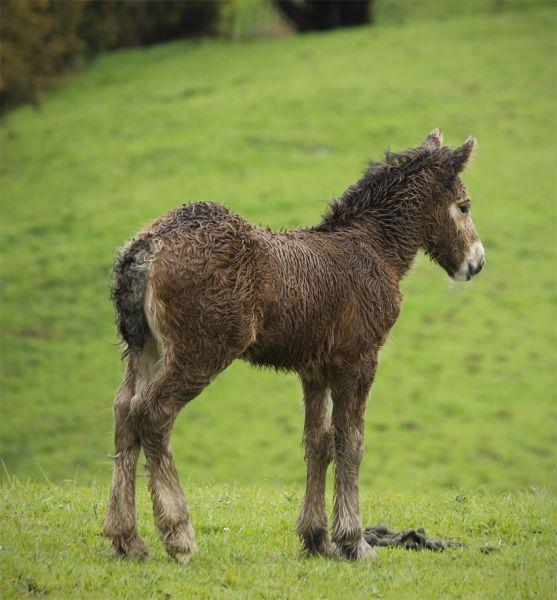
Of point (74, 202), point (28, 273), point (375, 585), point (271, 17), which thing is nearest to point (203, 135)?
point (74, 202)

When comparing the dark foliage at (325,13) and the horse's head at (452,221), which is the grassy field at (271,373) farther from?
the dark foliage at (325,13)

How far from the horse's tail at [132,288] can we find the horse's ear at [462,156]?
2.97 meters

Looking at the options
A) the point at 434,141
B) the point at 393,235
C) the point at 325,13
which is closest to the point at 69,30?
the point at 325,13

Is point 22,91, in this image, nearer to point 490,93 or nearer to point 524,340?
point 490,93

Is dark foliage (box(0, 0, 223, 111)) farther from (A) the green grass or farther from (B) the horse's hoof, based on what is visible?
(B) the horse's hoof

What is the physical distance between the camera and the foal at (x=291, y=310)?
6.95 metres

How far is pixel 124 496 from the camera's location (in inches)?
276

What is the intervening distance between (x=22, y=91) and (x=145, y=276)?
30.5 meters

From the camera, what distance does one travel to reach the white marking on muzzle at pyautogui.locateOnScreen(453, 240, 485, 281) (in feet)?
28.7

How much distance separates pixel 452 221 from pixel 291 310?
6.63 ft

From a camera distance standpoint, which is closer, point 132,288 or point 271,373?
point 132,288

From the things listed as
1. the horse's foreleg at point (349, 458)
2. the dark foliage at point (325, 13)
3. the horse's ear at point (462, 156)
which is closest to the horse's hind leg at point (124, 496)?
the horse's foreleg at point (349, 458)

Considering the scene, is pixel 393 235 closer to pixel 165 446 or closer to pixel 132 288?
pixel 132 288

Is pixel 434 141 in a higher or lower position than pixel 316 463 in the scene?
higher
